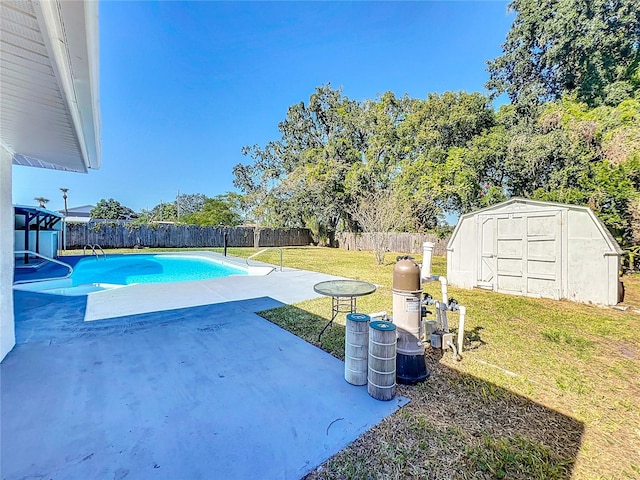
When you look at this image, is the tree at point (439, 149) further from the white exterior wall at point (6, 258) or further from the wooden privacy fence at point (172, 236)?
the white exterior wall at point (6, 258)

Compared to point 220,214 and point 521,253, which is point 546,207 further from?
point 220,214

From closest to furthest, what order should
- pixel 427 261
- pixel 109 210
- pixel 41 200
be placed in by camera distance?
pixel 427 261 < pixel 41 200 < pixel 109 210

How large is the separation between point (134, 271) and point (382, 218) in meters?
10.5

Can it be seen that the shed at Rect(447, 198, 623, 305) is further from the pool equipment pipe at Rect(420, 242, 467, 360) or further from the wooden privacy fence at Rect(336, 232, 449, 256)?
the wooden privacy fence at Rect(336, 232, 449, 256)

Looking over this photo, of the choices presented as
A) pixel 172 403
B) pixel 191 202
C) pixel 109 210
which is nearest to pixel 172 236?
pixel 172 403

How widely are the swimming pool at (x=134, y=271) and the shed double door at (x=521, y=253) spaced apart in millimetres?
6197

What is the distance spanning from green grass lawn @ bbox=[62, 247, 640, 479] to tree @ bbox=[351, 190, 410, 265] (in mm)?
8496

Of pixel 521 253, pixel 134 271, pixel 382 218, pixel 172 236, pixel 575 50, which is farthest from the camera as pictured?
pixel 172 236

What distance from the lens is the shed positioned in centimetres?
569

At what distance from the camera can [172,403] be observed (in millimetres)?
2293

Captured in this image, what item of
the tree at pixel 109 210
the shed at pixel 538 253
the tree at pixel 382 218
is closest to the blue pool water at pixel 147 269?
the tree at pixel 382 218

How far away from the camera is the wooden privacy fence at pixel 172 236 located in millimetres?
15742

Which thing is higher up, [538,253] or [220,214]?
[220,214]

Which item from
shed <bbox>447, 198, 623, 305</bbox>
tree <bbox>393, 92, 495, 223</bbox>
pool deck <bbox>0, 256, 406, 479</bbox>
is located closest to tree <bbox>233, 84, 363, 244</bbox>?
tree <bbox>393, 92, 495, 223</bbox>
